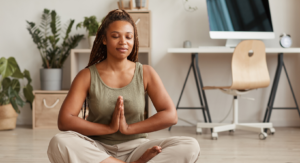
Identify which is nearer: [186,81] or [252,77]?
[252,77]

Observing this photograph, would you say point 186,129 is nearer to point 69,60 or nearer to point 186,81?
point 186,81

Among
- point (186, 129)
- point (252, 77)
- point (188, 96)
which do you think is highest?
point (252, 77)

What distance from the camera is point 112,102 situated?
1.23m

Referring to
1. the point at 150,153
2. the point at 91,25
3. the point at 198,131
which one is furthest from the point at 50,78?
the point at 150,153

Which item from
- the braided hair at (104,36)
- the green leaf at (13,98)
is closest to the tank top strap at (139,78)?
the braided hair at (104,36)

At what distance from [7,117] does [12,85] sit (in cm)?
34

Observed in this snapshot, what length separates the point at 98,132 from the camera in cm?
118

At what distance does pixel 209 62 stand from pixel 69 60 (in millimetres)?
1515

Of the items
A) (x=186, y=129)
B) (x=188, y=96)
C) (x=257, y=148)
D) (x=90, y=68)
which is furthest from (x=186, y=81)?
(x=90, y=68)

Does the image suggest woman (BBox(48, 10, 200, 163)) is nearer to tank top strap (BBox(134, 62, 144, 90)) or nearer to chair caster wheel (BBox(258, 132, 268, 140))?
tank top strap (BBox(134, 62, 144, 90))

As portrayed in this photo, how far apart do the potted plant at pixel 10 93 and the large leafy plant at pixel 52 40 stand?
289mm

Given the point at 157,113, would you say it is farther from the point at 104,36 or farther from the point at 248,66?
the point at 248,66

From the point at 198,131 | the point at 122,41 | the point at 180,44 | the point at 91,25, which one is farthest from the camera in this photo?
A: the point at 180,44

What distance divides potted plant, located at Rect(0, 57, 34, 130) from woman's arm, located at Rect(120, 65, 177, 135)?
1.96 meters
